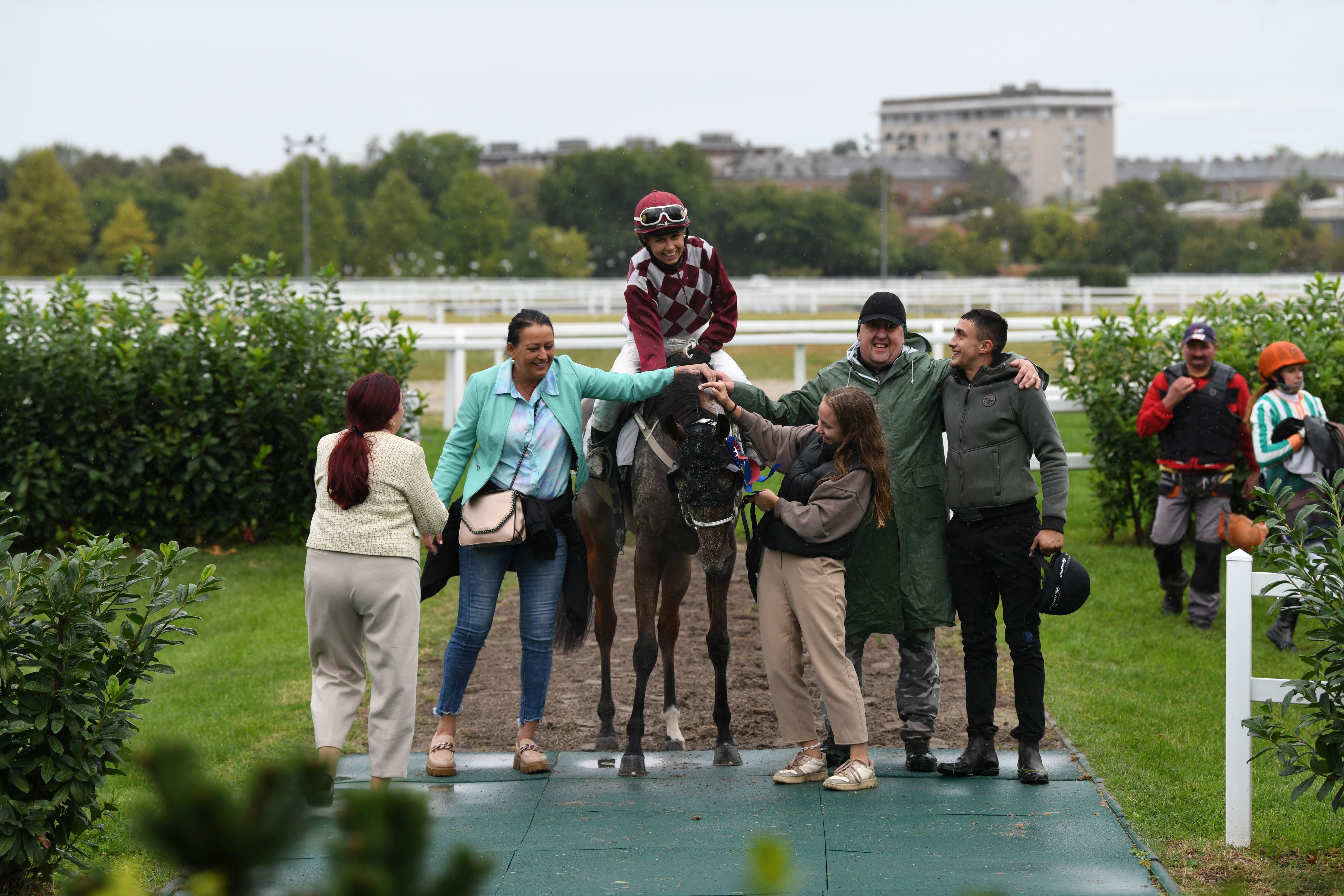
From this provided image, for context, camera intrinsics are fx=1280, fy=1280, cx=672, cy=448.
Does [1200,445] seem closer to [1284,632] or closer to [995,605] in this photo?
[1284,632]

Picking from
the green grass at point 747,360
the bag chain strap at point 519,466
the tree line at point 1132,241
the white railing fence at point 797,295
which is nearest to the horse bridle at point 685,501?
the bag chain strap at point 519,466

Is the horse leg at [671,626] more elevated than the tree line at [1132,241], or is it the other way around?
the tree line at [1132,241]

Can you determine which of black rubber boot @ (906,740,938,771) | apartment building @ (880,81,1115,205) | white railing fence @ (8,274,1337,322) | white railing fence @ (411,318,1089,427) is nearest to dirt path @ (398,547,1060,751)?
black rubber boot @ (906,740,938,771)

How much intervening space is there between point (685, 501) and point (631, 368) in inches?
43.4

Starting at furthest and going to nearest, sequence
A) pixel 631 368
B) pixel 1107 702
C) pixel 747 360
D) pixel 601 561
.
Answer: pixel 747 360 < pixel 1107 702 < pixel 601 561 < pixel 631 368

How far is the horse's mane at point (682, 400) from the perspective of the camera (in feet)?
17.5

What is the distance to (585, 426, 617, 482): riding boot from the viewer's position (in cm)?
594

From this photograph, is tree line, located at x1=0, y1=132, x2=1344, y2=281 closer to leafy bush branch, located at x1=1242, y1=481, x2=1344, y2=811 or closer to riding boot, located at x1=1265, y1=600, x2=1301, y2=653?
riding boot, located at x1=1265, y1=600, x2=1301, y2=653

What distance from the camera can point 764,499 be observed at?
5.05 metres

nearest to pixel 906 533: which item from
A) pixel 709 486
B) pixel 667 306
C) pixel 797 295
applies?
pixel 709 486

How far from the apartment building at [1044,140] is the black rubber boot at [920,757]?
15108 cm

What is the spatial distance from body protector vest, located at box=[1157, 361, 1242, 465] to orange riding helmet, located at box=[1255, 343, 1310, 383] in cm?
26

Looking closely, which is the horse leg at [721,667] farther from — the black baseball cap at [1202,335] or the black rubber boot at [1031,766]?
the black baseball cap at [1202,335]

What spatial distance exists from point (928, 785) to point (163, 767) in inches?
176
